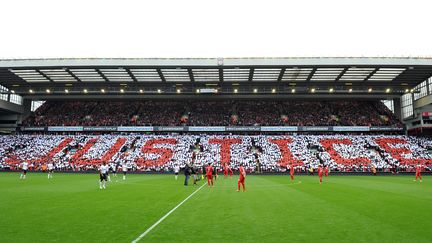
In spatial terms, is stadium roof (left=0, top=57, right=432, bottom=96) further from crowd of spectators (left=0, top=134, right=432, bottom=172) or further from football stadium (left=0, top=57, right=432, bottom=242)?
crowd of spectators (left=0, top=134, right=432, bottom=172)

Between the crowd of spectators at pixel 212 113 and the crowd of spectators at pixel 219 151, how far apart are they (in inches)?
157

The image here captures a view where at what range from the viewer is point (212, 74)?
52750 millimetres

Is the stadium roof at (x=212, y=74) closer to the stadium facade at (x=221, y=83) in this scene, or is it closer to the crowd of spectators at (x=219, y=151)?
the stadium facade at (x=221, y=83)

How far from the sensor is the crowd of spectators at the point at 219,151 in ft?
152

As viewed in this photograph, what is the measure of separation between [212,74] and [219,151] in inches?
526

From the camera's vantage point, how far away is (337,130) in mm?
57156

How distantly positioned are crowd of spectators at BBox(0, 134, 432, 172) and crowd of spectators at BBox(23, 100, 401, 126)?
398cm

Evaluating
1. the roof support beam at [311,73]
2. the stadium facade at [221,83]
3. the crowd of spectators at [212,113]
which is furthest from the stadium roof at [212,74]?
the crowd of spectators at [212,113]

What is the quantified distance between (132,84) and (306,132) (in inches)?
1366

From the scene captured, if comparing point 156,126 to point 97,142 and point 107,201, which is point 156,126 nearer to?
point 97,142

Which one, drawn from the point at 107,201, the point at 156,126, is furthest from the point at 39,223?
the point at 156,126

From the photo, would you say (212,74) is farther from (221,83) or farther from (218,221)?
(218,221)

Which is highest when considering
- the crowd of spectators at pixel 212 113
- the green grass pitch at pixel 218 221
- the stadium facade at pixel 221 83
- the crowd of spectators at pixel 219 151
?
the stadium facade at pixel 221 83

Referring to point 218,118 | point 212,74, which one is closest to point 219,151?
point 218,118
